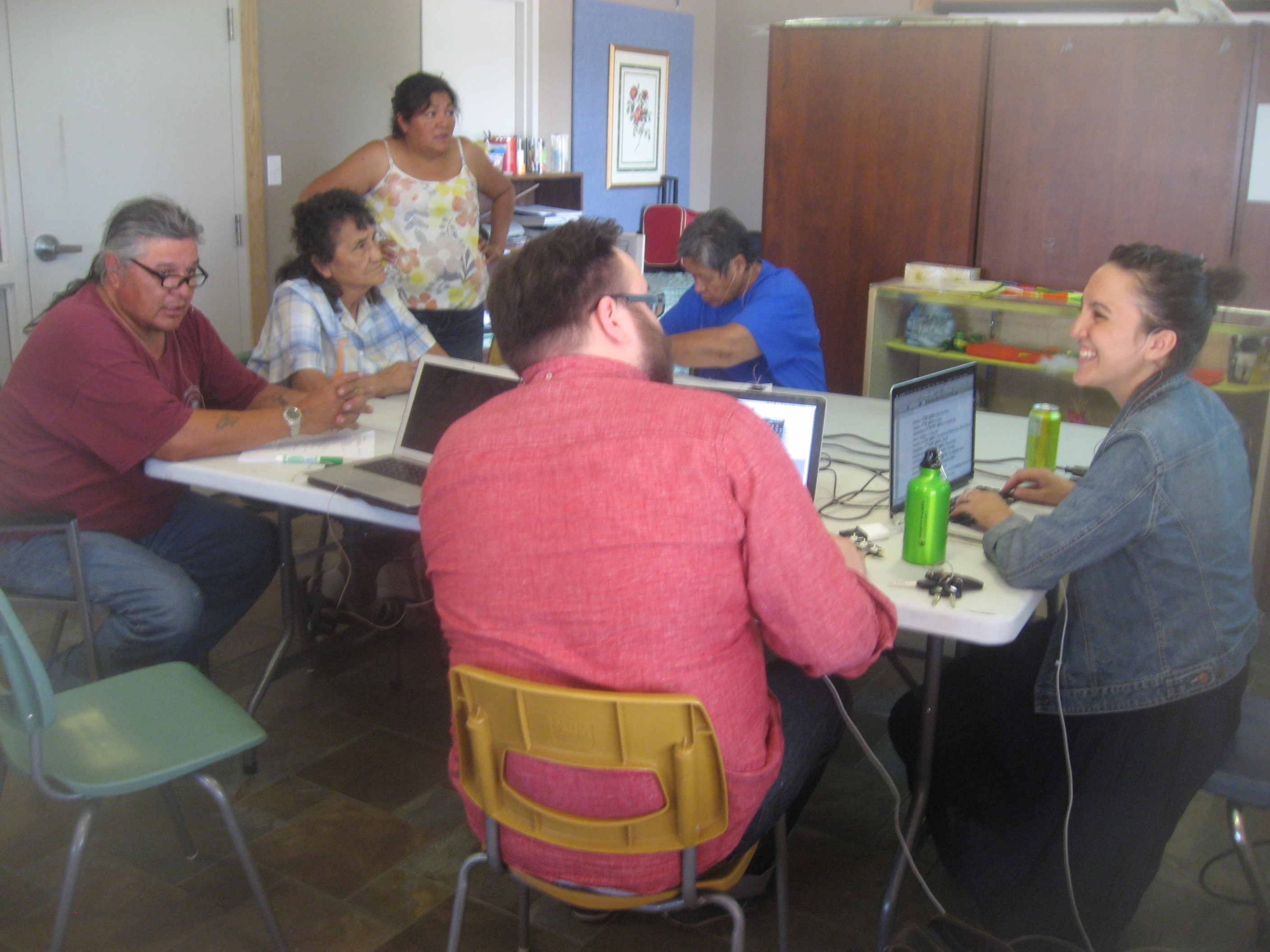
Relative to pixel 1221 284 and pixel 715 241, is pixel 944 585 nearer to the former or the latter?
pixel 1221 284

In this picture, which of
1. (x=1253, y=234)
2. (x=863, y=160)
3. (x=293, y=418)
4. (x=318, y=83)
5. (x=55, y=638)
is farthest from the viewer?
(x=318, y=83)

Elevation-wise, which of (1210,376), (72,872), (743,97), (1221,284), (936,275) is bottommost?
(72,872)

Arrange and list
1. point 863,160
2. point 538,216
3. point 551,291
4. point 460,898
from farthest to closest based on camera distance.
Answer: point 538,216, point 863,160, point 460,898, point 551,291

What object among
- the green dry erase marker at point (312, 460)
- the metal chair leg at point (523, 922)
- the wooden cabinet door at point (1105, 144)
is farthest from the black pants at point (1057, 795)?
the wooden cabinet door at point (1105, 144)

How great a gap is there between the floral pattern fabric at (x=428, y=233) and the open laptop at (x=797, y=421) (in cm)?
193

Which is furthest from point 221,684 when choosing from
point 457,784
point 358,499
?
point 457,784

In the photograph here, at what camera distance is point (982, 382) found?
445 cm

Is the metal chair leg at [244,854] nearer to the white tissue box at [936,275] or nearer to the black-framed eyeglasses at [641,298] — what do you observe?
the black-framed eyeglasses at [641,298]

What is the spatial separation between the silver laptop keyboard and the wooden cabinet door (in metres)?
2.78

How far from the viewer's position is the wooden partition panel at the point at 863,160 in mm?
4277

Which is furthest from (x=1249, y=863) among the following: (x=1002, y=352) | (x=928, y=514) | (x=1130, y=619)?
(x=1002, y=352)

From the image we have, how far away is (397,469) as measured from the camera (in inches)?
93.0

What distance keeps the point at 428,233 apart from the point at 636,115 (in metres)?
3.65

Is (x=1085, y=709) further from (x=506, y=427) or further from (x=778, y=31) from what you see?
(x=778, y=31)
